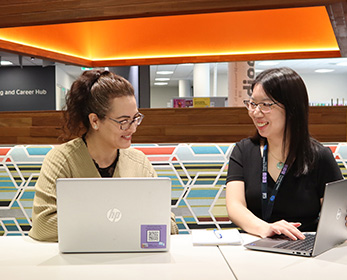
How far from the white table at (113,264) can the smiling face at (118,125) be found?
59 centimetres

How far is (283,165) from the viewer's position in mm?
1953

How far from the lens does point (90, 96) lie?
1980 millimetres

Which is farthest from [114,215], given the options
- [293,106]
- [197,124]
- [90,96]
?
[197,124]

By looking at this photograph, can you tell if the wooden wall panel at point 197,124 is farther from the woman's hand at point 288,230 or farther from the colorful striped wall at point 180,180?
the woman's hand at point 288,230

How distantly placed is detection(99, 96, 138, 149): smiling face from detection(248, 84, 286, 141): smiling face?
1.86 feet

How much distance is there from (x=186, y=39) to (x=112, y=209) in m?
4.13

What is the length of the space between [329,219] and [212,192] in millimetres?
1082

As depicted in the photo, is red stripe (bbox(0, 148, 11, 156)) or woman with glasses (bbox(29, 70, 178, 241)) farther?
red stripe (bbox(0, 148, 11, 156))

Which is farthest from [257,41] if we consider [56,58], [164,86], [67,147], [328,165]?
[164,86]

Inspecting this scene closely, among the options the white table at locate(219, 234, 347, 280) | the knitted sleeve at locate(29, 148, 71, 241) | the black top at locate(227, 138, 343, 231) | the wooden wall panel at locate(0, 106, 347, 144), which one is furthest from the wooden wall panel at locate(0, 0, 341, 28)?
the white table at locate(219, 234, 347, 280)

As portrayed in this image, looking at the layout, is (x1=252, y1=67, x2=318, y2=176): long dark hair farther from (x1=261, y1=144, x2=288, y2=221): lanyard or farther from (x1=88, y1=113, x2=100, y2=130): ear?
(x1=88, y1=113, x2=100, y2=130): ear

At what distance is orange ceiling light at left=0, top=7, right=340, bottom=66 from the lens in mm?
4660

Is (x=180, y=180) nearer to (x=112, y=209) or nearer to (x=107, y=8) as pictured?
(x=112, y=209)

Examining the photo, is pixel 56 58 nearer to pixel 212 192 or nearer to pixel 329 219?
pixel 212 192
